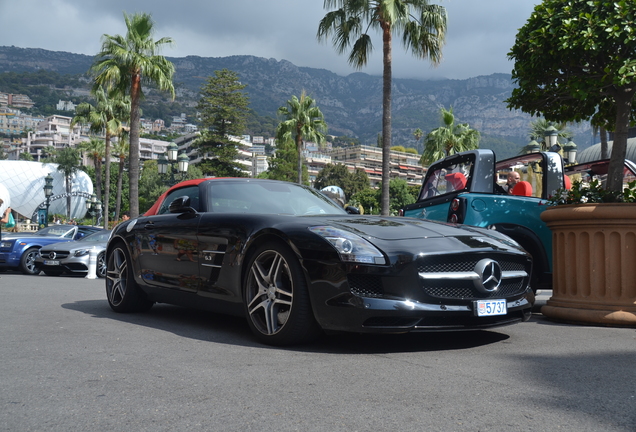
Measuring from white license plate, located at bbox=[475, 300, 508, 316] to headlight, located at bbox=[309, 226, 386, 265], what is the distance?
29.9 inches

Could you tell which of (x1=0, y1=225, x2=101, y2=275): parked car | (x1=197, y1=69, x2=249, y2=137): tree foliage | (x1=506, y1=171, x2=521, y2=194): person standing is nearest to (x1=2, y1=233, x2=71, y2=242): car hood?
(x1=0, y1=225, x2=101, y2=275): parked car

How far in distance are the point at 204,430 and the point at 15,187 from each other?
11206 centimetres

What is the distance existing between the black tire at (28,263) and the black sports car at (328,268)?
12.4 metres

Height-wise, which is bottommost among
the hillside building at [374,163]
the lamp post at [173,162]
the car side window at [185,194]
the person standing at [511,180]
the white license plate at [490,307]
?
the white license plate at [490,307]

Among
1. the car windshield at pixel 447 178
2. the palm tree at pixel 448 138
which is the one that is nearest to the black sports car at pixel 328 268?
the car windshield at pixel 447 178

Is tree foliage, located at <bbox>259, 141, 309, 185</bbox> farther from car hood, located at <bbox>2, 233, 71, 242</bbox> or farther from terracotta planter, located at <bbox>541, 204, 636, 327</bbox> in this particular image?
terracotta planter, located at <bbox>541, 204, 636, 327</bbox>

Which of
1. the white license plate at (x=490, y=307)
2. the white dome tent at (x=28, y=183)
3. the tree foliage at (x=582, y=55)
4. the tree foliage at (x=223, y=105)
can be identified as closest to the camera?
the white license plate at (x=490, y=307)

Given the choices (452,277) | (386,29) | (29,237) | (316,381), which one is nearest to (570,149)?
(386,29)

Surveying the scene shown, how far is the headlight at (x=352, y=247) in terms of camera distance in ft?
13.8

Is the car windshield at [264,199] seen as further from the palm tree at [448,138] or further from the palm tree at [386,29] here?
the palm tree at [448,138]

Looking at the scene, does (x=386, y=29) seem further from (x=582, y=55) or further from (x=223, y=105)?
(x=223, y=105)

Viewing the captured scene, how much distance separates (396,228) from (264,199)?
1.52 m

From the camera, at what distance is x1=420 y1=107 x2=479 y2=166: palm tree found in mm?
40875

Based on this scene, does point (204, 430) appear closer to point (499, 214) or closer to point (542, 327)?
point (542, 327)
